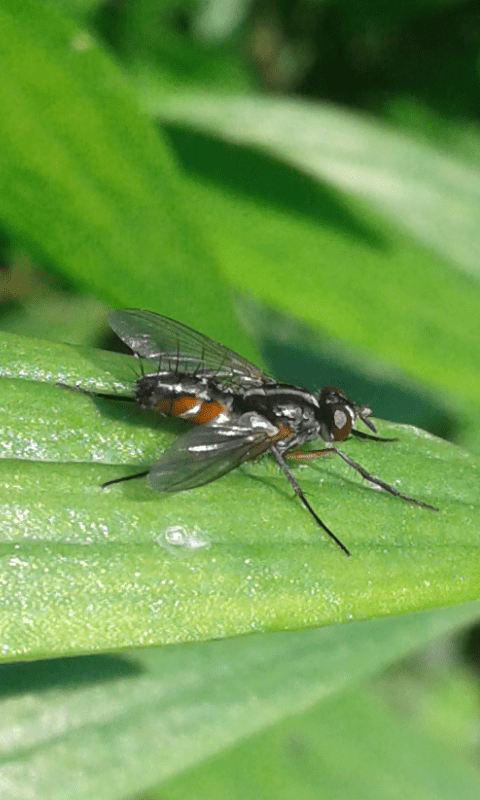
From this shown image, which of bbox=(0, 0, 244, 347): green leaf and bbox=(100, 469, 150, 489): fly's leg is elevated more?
bbox=(0, 0, 244, 347): green leaf

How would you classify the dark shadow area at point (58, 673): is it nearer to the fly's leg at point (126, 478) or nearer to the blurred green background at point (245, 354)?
the blurred green background at point (245, 354)

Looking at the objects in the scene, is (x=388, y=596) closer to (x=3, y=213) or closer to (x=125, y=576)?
(x=125, y=576)

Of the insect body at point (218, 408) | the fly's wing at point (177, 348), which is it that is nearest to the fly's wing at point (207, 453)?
the insect body at point (218, 408)

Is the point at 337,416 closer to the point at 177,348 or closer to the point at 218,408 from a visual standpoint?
the point at 218,408

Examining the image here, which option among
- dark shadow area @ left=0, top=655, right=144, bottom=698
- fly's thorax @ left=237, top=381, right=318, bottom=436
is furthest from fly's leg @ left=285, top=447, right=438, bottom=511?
dark shadow area @ left=0, top=655, right=144, bottom=698

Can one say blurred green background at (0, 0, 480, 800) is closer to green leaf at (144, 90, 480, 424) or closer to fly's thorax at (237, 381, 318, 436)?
green leaf at (144, 90, 480, 424)

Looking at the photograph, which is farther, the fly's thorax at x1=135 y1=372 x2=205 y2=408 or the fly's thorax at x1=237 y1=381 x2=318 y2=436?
the fly's thorax at x1=237 y1=381 x2=318 y2=436
